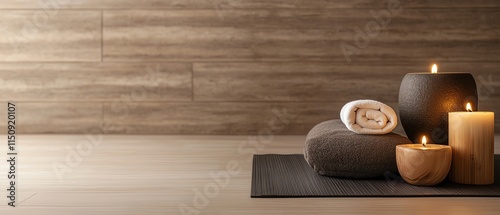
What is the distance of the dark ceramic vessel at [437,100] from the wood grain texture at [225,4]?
1.24m

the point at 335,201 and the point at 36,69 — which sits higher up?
the point at 36,69

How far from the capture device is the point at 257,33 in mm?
2816

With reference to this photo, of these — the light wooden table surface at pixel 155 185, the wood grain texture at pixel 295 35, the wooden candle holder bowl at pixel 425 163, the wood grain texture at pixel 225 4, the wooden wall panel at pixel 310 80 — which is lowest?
the light wooden table surface at pixel 155 185

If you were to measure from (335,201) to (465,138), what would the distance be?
417 millimetres

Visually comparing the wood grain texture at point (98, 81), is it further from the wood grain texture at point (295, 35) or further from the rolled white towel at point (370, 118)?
the rolled white towel at point (370, 118)

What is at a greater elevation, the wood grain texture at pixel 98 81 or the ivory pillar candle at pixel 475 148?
the wood grain texture at pixel 98 81

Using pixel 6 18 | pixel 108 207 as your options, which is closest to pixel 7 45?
pixel 6 18

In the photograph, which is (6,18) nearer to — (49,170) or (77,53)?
(77,53)

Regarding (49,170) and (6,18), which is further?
(6,18)

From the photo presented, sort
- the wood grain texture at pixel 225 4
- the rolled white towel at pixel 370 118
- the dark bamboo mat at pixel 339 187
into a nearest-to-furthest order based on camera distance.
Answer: the dark bamboo mat at pixel 339 187 < the rolled white towel at pixel 370 118 < the wood grain texture at pixel 225 4

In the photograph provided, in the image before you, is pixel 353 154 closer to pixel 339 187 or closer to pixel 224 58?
pixel 339 187

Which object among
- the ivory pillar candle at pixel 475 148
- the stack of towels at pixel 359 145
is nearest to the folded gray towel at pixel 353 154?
the stack of towels at pixel 359 145

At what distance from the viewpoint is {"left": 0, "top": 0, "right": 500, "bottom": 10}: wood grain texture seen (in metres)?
2.79

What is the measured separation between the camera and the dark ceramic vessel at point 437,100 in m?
1.59
